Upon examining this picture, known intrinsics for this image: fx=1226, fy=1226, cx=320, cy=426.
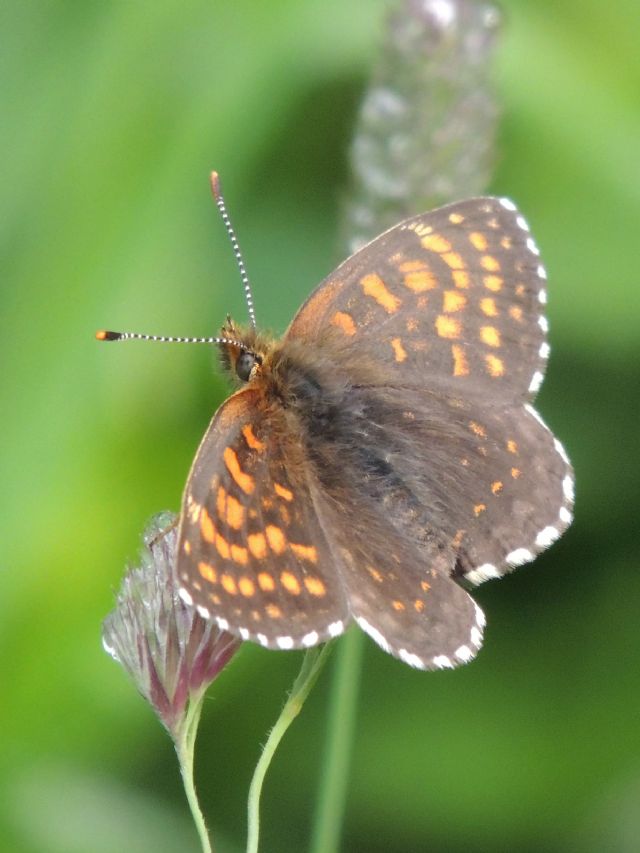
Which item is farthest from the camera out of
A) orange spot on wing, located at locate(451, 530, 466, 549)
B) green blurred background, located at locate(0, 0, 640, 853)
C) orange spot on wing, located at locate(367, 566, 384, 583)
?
green blurred background, located at locate(0, 0, 640, 853)

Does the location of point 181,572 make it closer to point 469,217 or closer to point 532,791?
point 469,217

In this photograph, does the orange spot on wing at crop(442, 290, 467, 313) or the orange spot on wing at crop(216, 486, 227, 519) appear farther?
the orange spot on wing at crop(442, 290, 467, 313)

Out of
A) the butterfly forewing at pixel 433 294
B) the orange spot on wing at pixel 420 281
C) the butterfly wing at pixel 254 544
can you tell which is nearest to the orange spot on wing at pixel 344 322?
the butterfly forewing at pixel 433 294

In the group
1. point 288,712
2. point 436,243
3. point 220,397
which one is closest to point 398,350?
point 436,243

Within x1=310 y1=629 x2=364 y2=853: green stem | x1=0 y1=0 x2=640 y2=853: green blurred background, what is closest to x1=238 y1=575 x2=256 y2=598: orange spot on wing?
x1=310 y1=629 x2=364 y2=853: green stem

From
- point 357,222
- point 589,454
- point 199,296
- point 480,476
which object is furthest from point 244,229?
point 480,476

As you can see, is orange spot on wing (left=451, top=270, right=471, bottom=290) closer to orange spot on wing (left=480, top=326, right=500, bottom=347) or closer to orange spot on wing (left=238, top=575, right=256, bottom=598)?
orange spot on wing (left=480, top=326, right=500, bottom=347)

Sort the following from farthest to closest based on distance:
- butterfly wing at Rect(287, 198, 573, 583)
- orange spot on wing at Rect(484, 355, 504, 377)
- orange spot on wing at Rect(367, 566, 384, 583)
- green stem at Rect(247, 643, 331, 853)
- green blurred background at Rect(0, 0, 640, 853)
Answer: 1. green blurred background at Rect(0, 0, 640, 853)
2. orange spot on wing at Rect(484, 355, 504, 377)
3. butterfly wing at Rect(287, 198, 573, 583)
4. orange spot on wing at Rect(367, 566, 384, 583)
5. green stem at Rect(247, 643, 331, 853)

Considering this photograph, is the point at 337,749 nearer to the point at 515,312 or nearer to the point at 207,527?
the point at 207,527
